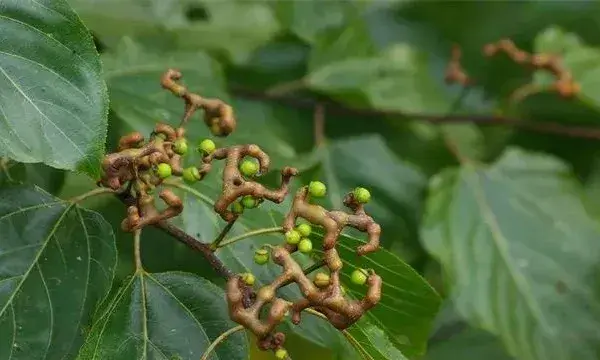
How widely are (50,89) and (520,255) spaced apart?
0.73 meters

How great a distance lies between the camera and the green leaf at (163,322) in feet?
1.76

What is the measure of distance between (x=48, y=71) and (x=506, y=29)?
1322 mm

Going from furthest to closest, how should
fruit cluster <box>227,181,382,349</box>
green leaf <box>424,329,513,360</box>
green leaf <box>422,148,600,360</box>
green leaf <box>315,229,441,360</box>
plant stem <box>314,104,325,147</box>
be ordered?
green leaf <box>424,329,513,360</box>
plant stem <box>314,104,325,147</box>
green leaf <box>422,148,600,360</box>
green leaf <box>315,229,441,360</box>
fruit cluster <box>227,181,382,349</box>

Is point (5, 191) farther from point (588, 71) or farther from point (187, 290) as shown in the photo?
point (588, 71)

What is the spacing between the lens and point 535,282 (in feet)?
3.54

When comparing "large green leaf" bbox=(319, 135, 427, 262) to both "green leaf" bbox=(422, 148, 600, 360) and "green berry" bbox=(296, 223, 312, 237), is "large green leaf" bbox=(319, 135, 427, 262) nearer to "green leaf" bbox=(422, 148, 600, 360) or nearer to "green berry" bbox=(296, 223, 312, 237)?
"green leaf" bbox=(422, 148, 600, 360)

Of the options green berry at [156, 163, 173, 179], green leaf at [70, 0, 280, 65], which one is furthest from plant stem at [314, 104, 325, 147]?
green berry at [156, 163, 173, 179]

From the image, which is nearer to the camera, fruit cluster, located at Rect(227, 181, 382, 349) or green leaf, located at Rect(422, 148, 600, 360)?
fruit cluster, located at Rect(227, 181, 382, 349)

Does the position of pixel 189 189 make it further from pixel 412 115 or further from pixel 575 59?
Answer: pixel 575 59

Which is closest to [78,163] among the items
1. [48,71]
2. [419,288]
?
[48,71]

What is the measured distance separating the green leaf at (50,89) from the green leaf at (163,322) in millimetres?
95

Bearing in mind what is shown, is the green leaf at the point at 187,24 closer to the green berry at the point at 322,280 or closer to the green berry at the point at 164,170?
the green berry at the point at 164,170

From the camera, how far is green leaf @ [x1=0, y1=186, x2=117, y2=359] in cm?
56

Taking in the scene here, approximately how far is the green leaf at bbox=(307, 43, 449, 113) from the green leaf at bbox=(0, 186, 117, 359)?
2.00ft
